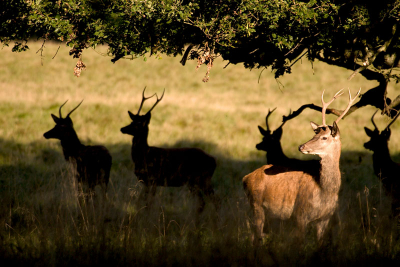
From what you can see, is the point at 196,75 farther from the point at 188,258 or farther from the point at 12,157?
the point at 188,258

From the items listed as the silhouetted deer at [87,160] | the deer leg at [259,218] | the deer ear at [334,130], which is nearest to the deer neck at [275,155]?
the deer leg at [259,218]

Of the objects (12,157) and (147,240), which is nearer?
(147,240)

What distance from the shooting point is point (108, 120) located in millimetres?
17969

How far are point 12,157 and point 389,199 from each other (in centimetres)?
888

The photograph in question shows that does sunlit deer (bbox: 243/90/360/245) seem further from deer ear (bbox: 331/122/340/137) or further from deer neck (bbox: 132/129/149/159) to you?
deer neck (bbox: 132/129/149/159)

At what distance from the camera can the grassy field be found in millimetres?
4875

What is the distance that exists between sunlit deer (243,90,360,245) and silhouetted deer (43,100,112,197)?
114 inches

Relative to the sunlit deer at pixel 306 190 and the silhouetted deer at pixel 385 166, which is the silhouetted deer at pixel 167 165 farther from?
the silhouetted deer at pixel 385 166

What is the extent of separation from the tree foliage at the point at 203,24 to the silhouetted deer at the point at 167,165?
2.21m

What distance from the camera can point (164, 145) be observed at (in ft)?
49.2

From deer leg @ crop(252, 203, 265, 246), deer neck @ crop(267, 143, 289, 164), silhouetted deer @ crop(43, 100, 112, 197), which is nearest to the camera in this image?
deer leg @ crop(252, 203, 265, 246)

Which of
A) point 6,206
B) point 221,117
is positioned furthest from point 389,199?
point 221,117

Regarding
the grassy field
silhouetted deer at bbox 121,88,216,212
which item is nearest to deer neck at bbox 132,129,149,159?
silhouetted deer at bbox 121,88,216,212

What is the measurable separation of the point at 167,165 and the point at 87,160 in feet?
4.71
